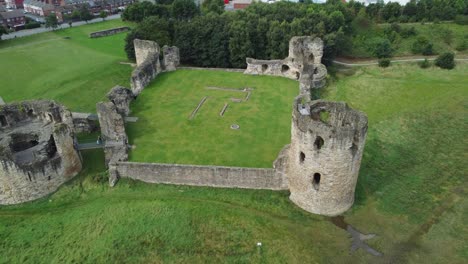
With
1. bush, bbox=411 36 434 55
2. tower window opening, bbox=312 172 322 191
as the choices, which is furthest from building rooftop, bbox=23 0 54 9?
tower window opening, bbox=312 172 322 191

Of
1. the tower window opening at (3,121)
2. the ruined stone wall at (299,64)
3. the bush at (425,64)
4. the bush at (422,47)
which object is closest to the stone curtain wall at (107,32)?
the ruined stone wall at (299,64)

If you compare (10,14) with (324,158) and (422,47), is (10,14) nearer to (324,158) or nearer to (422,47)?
(422,47)

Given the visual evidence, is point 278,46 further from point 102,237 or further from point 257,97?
point 102,237

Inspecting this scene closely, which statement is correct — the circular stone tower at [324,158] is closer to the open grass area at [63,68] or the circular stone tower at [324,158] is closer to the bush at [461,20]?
the open grass area at [63,68]

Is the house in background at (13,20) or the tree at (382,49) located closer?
the tree at (382,49)

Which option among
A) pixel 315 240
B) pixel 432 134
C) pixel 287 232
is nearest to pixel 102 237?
pixel 287 232

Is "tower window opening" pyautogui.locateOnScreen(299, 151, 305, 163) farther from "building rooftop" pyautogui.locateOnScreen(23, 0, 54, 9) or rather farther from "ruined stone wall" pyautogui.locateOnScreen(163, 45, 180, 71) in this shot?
"building rooftop" pyautogui.locateOnScreen(23, 0, 54, 9)

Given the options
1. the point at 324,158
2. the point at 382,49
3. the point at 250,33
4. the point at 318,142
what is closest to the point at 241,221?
the point at 324,158

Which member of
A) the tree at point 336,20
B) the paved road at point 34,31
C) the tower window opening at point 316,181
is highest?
the tree at point 336,20

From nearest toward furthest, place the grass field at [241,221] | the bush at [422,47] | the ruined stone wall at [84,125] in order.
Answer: the grass field at [241,221] → the ruined stone wall at [84,125] → the bush at [422,47]
